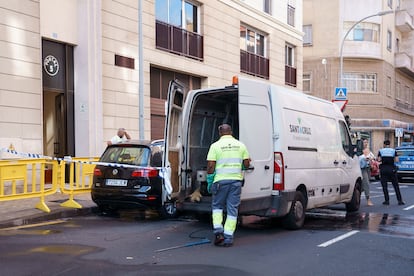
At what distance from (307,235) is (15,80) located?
8597mm

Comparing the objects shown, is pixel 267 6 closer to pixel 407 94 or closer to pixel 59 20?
pixel 59 20

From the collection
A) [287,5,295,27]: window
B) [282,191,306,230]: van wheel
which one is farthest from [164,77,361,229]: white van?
[287,5,295,27]: window

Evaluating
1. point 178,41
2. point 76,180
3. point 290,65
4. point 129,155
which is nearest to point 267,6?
point 290,65

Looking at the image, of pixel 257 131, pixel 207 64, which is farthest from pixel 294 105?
pixel 207 64

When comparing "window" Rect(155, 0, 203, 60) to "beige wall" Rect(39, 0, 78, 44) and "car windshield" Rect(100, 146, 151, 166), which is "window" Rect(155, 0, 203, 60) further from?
"car windshield" Rect(100, 146, 151, 166)

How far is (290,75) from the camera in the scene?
2638 cm

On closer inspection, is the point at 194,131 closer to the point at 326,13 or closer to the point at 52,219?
the point at 52,219

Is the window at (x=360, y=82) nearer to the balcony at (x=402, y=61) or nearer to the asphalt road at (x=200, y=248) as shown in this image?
the balcony at (x=402, y=61)

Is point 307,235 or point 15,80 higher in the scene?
point 15,80

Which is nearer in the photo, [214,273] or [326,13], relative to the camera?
[214,273]

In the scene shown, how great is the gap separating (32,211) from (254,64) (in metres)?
15.4

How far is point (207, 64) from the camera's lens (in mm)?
19281

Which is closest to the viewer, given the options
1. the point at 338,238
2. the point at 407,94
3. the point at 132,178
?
the point at 338,238

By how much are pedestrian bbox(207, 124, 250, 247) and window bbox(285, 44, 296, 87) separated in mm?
19541
